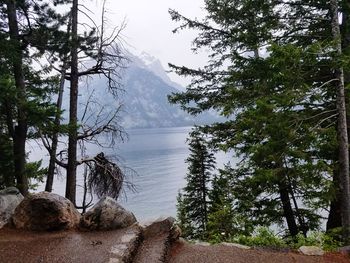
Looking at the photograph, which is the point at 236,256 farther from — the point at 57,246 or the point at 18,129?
the point at 18,129

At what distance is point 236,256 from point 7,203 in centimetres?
525

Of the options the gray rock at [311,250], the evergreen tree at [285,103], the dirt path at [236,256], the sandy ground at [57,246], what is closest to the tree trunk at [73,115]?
the evergreen tree at [285,103]

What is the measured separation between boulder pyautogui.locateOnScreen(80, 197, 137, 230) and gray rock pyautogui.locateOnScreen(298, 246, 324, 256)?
3.59 metres

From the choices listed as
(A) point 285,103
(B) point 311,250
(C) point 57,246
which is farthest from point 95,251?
(A) point 285,103

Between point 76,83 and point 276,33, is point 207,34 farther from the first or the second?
point 76,83

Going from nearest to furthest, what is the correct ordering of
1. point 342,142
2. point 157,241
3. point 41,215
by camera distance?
point 157,241 < point 41,215 < point 342,142

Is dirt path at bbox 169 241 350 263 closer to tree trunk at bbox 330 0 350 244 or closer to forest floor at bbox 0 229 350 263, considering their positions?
forest floor at bbox 0 229 350 263

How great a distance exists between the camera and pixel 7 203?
26.3 feet

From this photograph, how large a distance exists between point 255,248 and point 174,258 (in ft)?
5.87

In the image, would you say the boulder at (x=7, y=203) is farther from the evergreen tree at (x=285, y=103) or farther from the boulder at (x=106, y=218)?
the evergreen tree at (x=285, y=103)

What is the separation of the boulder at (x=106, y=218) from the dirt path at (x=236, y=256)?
1.32m

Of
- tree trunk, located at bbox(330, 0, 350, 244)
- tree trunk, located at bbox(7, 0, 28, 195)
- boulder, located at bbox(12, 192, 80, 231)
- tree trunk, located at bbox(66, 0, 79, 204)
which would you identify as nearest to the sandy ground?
boulder, located at bbox(12, 192, 80, 231)

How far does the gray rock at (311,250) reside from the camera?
270 inches

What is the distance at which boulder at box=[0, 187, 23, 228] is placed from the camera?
782 centimetres
